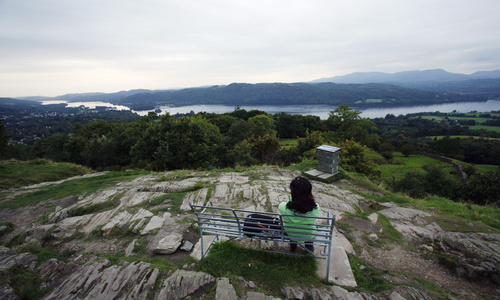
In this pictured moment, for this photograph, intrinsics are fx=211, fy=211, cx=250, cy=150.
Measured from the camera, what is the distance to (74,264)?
430cm

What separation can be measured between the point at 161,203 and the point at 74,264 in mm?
2904

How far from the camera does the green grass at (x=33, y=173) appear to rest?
1028cm

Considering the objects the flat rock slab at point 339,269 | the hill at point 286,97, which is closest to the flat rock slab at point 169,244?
the flat rock slab at point 339,269

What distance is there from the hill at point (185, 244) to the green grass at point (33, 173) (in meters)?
2.06

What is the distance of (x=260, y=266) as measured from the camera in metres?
3.82

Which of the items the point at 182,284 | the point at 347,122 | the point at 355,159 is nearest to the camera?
the point at 182,284

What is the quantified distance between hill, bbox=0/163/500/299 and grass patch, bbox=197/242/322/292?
8 centimetres

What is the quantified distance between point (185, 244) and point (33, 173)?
41.3 ft

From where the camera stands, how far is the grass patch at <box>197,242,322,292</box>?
3.55 meters

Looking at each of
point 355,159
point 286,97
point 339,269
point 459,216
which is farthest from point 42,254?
point 286,97

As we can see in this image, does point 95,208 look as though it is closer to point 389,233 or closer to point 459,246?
point 389,233

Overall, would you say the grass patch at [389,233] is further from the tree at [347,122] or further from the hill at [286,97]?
the hill at [286,97]

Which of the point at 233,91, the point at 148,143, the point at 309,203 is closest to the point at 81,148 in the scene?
the point at 148,143

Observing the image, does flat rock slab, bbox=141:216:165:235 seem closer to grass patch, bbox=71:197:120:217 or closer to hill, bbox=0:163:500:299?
hill, bbox=0:163:500:299
